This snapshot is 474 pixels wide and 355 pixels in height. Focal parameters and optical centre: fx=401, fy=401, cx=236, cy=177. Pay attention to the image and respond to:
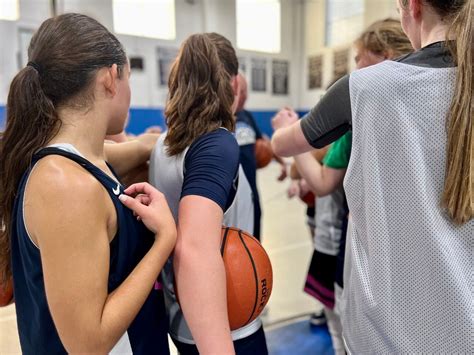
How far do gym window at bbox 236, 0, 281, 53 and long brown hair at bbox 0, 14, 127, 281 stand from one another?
1888mm

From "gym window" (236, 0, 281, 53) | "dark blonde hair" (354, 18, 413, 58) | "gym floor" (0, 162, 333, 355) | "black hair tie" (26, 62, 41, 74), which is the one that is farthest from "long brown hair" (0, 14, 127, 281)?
"gym window" (236, 0, 281, 53)

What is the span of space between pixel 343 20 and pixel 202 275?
313 centimetres

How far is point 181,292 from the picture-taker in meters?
0.83

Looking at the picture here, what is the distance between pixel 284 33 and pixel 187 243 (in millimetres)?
2251

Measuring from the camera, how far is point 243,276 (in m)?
0.93

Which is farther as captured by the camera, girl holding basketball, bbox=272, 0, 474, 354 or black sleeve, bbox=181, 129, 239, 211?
black sleeve, bbox=181, 129, 239, 211

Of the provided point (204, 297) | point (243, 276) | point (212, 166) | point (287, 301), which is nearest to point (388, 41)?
point (212, 166)

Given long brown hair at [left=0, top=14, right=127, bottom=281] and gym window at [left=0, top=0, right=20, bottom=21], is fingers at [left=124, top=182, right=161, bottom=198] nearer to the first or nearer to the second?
long brown hair at [left=0, top=14, right=127, bottom=281]

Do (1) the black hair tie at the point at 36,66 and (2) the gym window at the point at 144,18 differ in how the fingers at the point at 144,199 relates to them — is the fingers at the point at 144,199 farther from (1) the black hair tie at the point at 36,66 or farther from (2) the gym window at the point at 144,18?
(2) the gym window at the point at 144,18

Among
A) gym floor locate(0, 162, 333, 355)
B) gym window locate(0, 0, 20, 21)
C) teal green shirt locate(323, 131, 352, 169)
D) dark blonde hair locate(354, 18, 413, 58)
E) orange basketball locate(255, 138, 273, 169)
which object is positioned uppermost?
gym window locate(0, 0, 20, 21)

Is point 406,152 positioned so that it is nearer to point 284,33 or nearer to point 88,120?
point 88,120

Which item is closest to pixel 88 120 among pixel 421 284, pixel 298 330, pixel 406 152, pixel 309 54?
pixel 406 152

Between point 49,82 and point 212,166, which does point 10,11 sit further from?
point 212,166

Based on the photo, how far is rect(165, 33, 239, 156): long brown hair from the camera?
1.01 metres
